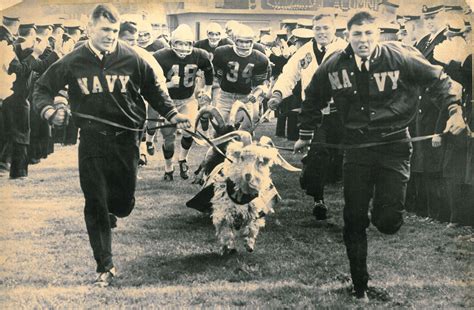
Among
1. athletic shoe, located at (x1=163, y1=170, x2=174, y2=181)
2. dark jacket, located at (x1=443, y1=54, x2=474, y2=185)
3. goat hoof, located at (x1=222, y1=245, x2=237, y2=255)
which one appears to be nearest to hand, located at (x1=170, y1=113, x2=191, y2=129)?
athletic shoe, located at (x1=163, y1=170, x2=174, y2=181)

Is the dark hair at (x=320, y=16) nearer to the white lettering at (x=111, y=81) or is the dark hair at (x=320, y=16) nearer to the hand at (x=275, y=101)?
the hand at (x=275, y=101)

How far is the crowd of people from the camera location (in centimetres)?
434

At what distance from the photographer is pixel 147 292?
172 inches

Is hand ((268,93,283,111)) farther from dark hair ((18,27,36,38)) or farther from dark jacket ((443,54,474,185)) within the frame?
dark hair ((18,27,36,38))

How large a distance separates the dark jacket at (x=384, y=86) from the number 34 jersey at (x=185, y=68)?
89 cm

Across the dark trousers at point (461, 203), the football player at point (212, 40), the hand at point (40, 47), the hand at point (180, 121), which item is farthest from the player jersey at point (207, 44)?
the dark trousers at point (461, 203)

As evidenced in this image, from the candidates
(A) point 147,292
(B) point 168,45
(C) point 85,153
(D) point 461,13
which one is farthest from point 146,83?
(D) point 461,13

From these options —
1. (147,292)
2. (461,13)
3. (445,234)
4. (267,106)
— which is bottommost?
(147,292)

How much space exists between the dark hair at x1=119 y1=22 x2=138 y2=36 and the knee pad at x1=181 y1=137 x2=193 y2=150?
0.85 m

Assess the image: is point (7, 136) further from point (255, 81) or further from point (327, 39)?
point (327, 39)

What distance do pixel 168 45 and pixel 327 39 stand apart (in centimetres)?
117

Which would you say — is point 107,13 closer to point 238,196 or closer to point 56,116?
point 56,116

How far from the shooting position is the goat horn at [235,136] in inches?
184

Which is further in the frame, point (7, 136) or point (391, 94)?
point (7, 136)
